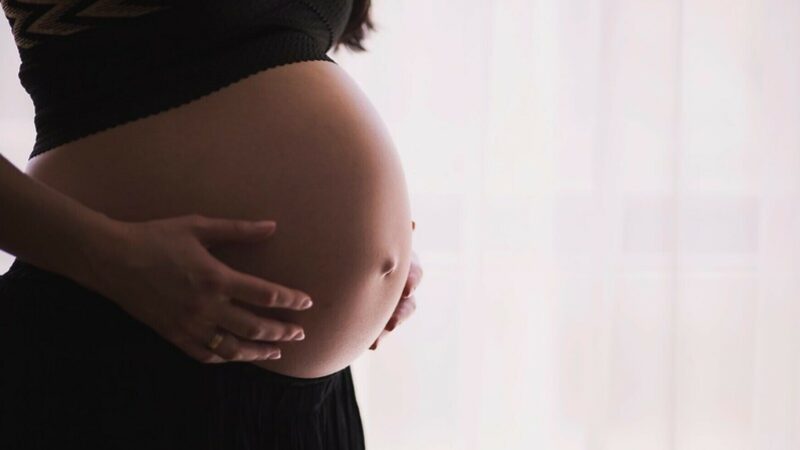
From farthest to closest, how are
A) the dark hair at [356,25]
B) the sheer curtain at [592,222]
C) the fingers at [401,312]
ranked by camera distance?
the sheer curtain at [592,222], the dark hair at [356,25], the fingers at [401,312]

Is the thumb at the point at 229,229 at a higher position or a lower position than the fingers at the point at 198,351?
higher

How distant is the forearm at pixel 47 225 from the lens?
54cm

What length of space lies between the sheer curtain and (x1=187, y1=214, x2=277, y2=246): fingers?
40.0 inches

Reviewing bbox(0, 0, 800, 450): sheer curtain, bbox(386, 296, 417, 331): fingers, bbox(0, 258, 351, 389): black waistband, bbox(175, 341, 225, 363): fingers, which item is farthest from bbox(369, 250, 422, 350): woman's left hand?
bbox(0, 0, 800, 450): sheer curtain

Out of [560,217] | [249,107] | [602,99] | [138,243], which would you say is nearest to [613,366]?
[560,217]

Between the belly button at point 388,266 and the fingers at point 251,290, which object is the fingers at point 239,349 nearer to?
the fingers at point 251,290

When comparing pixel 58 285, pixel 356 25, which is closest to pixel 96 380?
pixel 58 285

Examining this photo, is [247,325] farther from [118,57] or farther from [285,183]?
[118,57]

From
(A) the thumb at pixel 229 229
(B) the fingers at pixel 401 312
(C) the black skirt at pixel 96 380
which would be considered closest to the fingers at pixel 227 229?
(A) the thumb at pixel 229 229

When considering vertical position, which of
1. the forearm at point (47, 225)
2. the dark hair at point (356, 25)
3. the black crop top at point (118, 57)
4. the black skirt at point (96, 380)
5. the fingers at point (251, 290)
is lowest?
the black skirt at point (96, 380)

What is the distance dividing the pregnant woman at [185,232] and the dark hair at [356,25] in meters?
0.21

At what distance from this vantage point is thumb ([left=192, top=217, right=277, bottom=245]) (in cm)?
57

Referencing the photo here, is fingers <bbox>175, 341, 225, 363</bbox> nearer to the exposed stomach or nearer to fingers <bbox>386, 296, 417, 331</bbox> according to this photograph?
the exposed stomach

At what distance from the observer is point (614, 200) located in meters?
1.67
